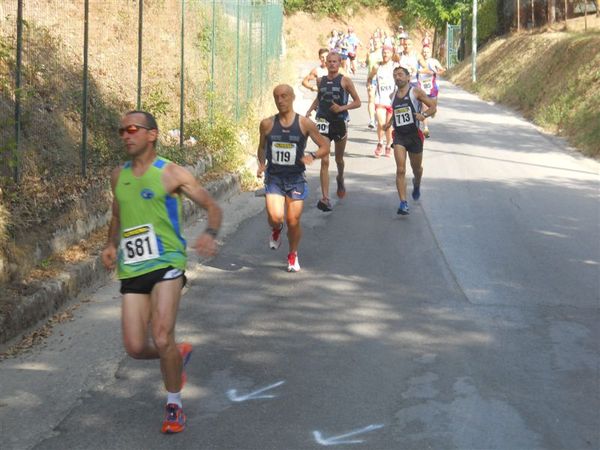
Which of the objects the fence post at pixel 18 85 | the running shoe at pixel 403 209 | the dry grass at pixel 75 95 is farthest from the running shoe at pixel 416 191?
the fence post at pixel 18 85

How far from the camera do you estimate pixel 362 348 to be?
739 centimetres

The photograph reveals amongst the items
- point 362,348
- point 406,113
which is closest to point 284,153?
point 362,348

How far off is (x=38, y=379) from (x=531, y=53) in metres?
27.6

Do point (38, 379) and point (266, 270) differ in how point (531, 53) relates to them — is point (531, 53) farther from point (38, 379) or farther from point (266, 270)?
point (38, 379)

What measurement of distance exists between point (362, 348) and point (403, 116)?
253 inches

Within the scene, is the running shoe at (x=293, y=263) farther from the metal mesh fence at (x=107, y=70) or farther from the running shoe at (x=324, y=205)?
the running shoe at (x=324, y=205)

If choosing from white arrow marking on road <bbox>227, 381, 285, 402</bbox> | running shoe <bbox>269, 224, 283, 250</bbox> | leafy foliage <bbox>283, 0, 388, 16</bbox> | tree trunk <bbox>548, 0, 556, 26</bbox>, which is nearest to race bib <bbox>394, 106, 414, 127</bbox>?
running shoe <bbox>269, 224, 283, 250</bbox>

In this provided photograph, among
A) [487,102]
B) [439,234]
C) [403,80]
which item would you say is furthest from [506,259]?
[487,102]

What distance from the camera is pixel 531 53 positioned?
106 ft

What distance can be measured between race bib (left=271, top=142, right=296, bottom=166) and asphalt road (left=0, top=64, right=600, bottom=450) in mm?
1015

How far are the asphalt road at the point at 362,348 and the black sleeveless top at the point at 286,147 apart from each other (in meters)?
0.95

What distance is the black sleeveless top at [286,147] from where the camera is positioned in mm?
10000

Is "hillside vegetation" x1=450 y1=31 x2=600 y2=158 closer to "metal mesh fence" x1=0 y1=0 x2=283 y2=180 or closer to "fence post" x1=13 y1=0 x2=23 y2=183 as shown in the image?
"metal mesh fence" x1=0 y1=0 x2=283 y2=180

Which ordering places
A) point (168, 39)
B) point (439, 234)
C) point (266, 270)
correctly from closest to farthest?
point (266, 270) → point (439, 234) → point (168, 39)
